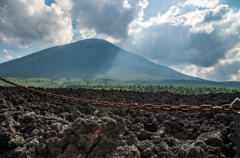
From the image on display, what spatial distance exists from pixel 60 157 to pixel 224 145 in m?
3.49

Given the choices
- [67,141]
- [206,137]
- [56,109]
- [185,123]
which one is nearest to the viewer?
[67,141]

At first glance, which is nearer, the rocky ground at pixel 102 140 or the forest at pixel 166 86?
the rocky ground at pixel 102 140

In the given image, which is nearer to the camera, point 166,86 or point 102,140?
point 102,140

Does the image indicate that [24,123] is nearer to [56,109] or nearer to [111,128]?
[56,109]

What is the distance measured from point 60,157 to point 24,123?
173 centimetres

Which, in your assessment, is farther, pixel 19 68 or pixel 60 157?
pixel 19 68

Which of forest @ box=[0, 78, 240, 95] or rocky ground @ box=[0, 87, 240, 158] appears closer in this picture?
rocky ground @ box=[0, 87, 240, 158]

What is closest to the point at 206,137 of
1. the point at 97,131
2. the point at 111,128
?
the point at 111,128

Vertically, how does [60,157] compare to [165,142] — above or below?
A: below

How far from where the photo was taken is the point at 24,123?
4.14 meters

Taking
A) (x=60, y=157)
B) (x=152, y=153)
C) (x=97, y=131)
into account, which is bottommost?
(x=60, y=157)

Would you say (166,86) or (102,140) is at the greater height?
(166,86)

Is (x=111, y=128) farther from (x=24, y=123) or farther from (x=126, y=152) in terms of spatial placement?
(x=24, y=123)

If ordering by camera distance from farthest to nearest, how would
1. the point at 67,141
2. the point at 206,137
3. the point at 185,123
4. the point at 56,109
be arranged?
the point at 56,109 → the point at 185,123 → the point at 206,137 → the point at 67,141
